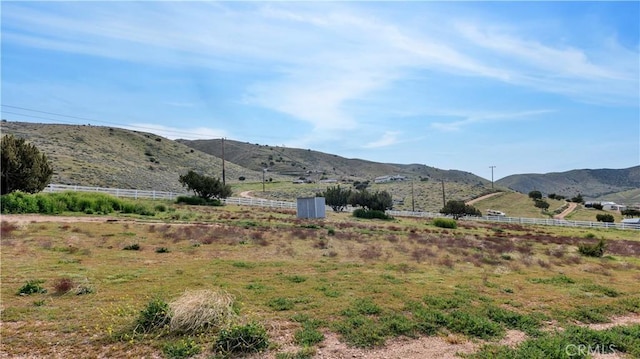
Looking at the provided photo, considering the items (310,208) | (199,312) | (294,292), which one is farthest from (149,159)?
(199,312)

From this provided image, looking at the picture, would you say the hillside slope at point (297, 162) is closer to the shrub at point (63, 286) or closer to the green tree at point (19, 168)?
the green tree at point (19, 168)

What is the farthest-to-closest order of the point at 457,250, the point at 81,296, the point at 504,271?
the point at 457,250, the point at 504,271, the point at 81,296

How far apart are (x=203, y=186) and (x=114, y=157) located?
3706cm

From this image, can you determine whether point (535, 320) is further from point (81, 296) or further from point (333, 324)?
point (81, 296)

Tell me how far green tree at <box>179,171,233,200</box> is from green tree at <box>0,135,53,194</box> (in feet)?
66.2

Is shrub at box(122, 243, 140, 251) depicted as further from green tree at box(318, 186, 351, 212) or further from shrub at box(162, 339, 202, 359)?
green tree at box(318, 186, 351, 212)

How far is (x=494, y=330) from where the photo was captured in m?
7.96

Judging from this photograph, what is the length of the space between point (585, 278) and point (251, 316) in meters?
12.4

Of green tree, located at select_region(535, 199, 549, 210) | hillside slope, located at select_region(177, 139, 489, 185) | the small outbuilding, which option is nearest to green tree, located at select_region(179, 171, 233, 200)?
the small outbuilding

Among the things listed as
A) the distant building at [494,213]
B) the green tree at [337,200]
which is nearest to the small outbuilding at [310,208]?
the green tree at [337,200]

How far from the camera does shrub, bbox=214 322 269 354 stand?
21.9ft

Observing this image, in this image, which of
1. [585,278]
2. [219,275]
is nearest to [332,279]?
[219,275]

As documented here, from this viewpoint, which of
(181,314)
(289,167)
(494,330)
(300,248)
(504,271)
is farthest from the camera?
(289,167)

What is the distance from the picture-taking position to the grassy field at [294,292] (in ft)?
23.4
